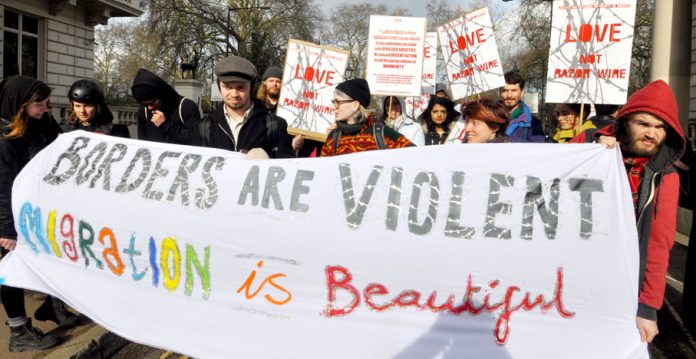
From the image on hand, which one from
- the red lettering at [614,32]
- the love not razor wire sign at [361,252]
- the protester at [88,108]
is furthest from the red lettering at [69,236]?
the red lettering at [614,32]

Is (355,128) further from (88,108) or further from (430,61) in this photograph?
(430,61)

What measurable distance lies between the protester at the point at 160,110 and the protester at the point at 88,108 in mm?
244

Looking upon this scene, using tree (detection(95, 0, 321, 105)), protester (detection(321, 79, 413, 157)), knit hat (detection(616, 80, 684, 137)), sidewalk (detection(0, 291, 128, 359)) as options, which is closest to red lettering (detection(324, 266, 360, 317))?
protester (detection(321, 79, 413, 157))

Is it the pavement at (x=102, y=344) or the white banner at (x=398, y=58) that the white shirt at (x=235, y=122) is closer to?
the pavement at (x=102, y=344)

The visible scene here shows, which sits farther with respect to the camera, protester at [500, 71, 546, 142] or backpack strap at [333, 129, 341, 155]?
protester at [500, 71, 546, 142]

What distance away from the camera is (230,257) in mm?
2730

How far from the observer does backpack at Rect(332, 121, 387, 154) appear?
331 cm

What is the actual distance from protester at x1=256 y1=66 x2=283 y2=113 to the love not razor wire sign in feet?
9.30

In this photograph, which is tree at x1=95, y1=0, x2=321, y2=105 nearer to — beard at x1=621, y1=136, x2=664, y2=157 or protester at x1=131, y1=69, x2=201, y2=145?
protester at x1=131, y1=69, x2=201, y2=145

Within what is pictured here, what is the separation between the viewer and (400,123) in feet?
19.1

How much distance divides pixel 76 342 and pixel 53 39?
789 inches

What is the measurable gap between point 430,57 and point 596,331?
254 inches

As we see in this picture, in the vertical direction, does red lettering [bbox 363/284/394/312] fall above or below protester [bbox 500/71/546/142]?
below

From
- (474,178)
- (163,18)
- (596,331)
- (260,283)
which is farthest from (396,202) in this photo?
(163,18)
